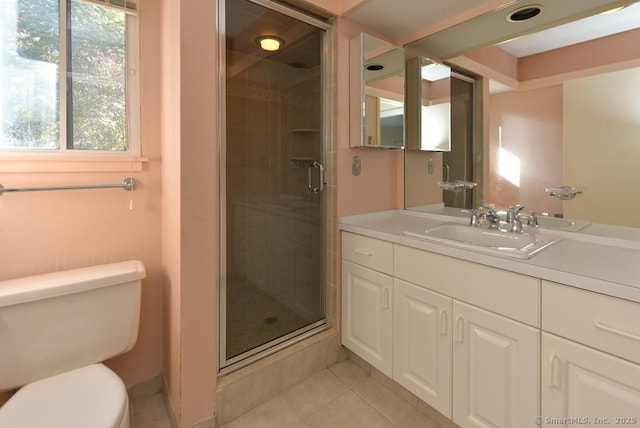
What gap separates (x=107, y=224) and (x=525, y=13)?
235 cm

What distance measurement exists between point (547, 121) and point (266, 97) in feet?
4.83

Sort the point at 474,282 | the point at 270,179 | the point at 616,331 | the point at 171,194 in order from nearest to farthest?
the point at 616,331
the point at 474,282
the point at 171,194
the point at 270,179

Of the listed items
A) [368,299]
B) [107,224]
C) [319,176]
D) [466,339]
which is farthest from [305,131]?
[466,339]

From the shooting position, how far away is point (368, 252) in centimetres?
180

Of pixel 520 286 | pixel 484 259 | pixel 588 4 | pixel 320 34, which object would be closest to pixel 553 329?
pixel 520 286

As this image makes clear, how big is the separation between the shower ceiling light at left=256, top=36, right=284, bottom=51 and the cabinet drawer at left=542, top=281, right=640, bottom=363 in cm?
172

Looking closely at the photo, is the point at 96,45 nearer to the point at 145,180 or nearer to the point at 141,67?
the point at 141,67

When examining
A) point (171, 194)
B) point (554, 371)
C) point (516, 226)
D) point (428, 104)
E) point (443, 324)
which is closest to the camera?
point (554, 371)

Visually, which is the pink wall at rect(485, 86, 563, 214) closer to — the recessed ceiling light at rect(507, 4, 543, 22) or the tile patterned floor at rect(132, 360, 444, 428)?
the recessed ceiling light at rect(507, 4, 543, 22)

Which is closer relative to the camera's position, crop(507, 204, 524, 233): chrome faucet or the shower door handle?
crop(507, 204, 524, 233): chrome faucet

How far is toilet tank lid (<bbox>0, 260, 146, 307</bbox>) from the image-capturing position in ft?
4.07

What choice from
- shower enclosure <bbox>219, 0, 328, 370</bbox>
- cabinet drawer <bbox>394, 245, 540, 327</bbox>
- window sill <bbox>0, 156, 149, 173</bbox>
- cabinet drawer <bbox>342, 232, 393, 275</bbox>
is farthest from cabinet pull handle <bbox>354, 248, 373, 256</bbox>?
window sill <bbox>0, 156, 149, 173</bbox>

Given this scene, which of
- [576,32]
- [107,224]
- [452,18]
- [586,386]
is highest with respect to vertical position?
[452,18]

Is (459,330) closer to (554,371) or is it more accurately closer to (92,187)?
(554,371)
